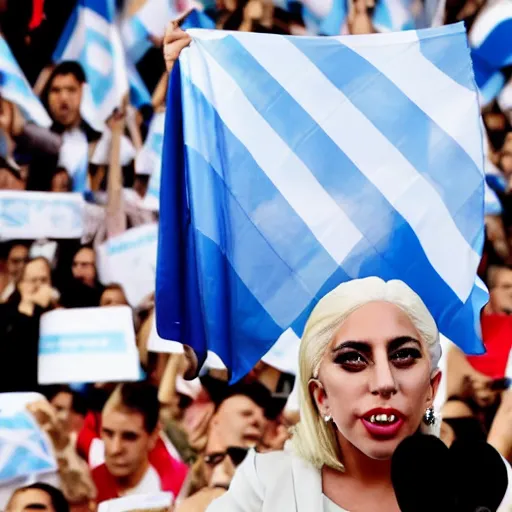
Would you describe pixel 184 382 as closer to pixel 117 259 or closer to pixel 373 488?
pixel 117 259

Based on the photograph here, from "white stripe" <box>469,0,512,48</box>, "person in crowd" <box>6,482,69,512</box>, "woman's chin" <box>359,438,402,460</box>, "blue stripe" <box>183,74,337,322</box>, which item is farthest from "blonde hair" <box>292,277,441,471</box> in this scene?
"white stripe" <box>469,0,512,48</box>

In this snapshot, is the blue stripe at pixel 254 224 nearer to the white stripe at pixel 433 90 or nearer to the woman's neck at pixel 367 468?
the white stripe at pixel 433 90

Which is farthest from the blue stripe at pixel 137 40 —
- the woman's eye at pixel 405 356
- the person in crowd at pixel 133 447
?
the woman's eye at pixel 405 356

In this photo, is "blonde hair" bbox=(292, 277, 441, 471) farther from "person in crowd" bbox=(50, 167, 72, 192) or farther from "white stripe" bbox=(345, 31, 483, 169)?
"person in crowd" bbox=(50, 167, 72, 192)

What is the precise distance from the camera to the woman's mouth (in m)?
1.72

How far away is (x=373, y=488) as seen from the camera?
1824 millimetres

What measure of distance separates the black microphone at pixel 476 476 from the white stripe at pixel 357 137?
3.36 ft

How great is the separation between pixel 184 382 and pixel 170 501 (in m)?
0.32

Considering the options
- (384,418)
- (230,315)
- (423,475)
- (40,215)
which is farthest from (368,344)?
(40,215)

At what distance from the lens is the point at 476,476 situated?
1.28m

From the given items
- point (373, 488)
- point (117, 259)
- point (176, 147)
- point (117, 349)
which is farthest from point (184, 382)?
point (373, 488)

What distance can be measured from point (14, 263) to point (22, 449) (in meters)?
0.50

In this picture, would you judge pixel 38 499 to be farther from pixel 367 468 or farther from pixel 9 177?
pixel 367 468

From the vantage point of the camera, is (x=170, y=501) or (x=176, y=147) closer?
(x=176, y=147)
